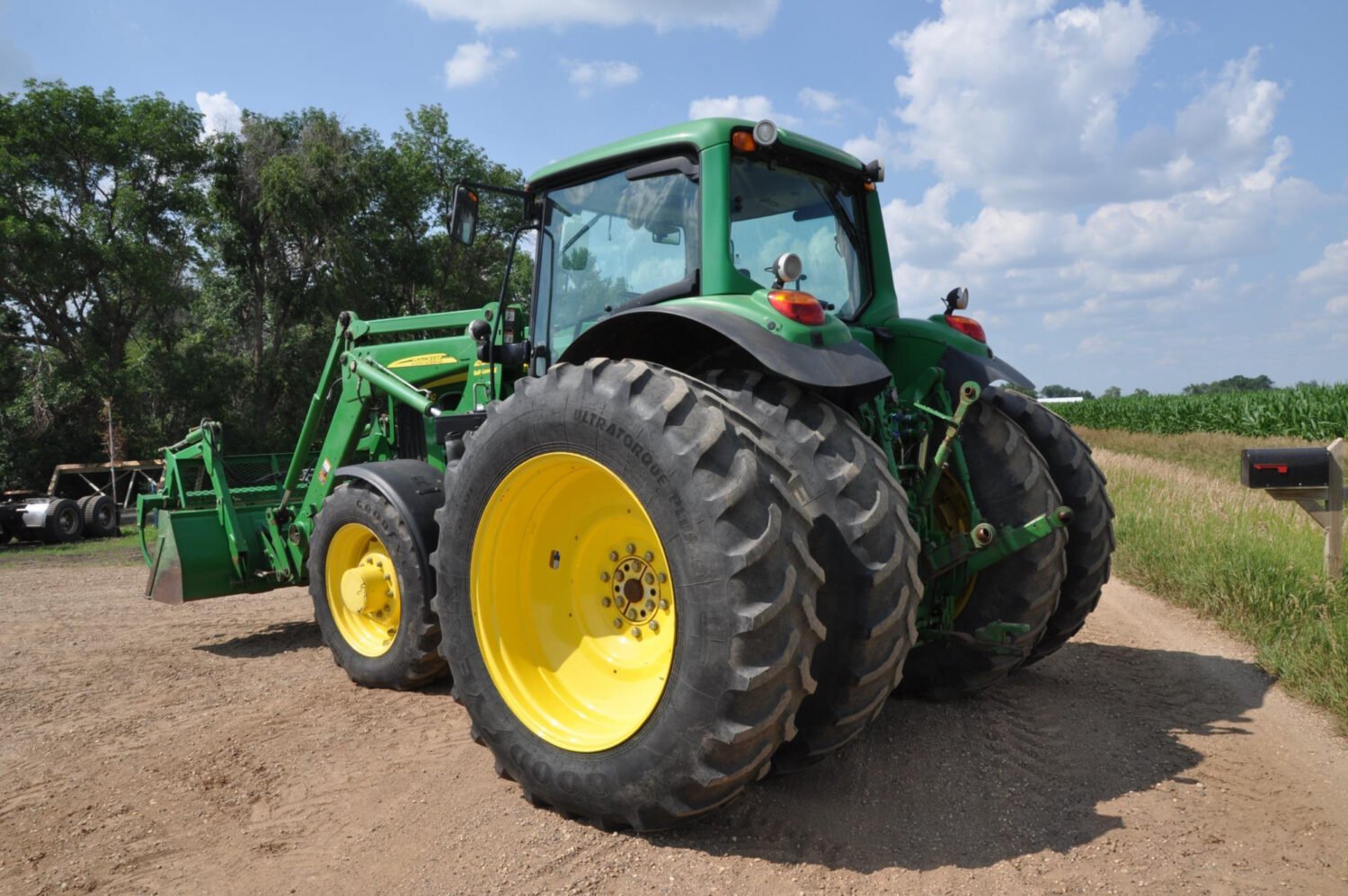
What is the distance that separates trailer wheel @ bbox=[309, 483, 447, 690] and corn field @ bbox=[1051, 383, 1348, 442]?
22.8 meters

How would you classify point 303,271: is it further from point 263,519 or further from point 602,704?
point 602,704

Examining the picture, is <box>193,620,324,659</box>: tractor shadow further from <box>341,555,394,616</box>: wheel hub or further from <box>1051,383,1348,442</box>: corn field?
<box>1051,383,1348,442</box>: corn field

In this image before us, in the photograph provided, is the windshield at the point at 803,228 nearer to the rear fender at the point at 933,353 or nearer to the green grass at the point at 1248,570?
the rear fender at the point at 933,353

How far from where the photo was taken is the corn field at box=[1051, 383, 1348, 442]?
22.3 metres

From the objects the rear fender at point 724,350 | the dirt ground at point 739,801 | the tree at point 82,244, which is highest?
the tree at point 82,244

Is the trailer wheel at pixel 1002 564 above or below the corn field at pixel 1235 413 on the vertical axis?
below

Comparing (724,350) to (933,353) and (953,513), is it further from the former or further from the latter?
(953,513)

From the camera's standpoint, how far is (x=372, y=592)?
533 centimetres

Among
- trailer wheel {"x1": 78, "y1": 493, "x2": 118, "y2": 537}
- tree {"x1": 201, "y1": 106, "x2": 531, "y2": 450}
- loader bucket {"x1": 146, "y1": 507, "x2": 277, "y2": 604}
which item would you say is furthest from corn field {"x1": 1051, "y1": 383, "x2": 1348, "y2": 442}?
trailer wheel {"x1": 78, "y1": 493, "x2": 118, "y2": 537}

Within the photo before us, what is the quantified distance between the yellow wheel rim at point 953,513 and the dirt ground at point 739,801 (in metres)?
0.54

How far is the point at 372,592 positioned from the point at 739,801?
2828 mm

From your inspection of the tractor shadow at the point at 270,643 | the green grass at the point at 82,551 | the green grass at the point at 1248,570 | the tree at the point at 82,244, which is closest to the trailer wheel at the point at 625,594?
the green grass at the point at 1248,570

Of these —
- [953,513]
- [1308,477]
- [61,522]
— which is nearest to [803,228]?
[953,513]

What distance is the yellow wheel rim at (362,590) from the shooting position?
5316mm
